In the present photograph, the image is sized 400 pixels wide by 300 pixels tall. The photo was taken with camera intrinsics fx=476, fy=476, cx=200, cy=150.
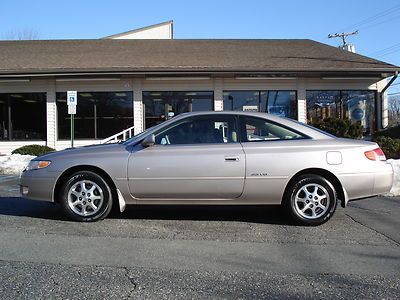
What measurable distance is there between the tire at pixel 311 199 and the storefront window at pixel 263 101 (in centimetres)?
1319

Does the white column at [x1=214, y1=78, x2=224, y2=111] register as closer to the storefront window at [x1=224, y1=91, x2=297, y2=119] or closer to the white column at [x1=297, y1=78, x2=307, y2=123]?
the storefront window at [x1=224, y1=91, x2=297, y2=119]

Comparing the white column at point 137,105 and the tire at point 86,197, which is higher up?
the white column at point 137,105

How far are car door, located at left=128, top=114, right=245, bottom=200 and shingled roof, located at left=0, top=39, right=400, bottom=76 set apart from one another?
462 inches

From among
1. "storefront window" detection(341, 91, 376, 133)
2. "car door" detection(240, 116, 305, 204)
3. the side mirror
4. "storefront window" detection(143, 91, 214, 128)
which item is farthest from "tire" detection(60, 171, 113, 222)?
"storefront window" detection(341, 91, 376, 133)

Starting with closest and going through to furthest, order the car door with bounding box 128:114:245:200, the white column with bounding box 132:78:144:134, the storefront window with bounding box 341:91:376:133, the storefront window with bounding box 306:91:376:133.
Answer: the car door with bounding box 128:114:245:200 → the white column with bounding box 132:78:144:134 → the storefront window with bounding box 306:91:376:133 → the storefront window with bounding box 341:91:376:133

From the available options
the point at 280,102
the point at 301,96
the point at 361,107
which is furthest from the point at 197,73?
the point at 361,107

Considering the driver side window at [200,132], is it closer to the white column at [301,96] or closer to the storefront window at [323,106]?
the white column at [301,96]

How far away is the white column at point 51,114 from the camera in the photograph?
1939cm

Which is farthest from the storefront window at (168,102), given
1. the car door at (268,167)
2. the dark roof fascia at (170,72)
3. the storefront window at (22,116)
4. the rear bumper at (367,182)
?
the rear bumper at (367,182)

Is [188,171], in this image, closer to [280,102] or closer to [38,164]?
[38,164]

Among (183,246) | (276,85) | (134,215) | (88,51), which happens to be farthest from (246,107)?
(183,246)

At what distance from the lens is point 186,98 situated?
19453mm

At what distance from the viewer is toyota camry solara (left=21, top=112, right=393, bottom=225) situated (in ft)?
21.1

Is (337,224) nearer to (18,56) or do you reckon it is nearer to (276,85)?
(276,85)
